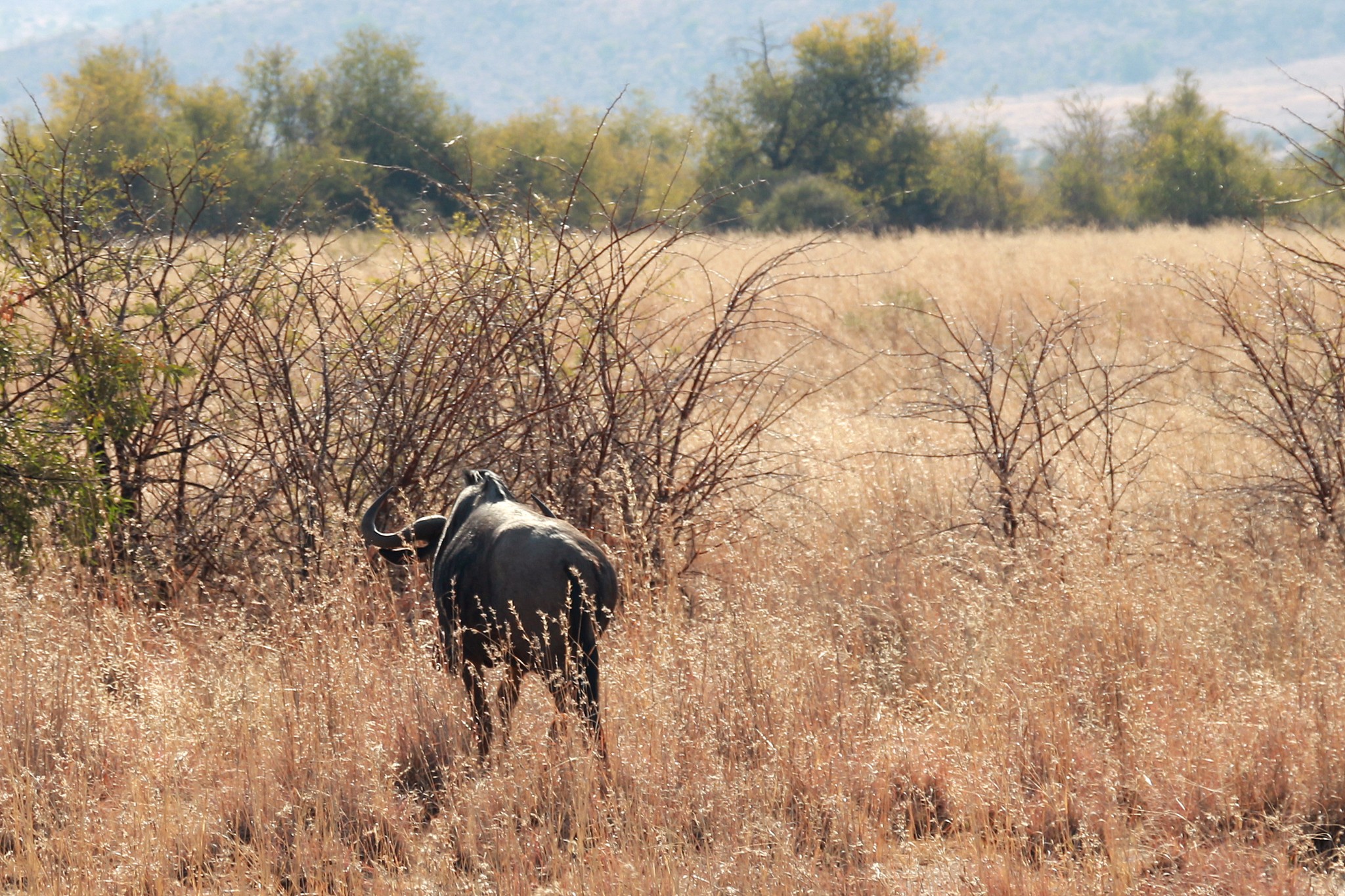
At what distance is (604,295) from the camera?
231 inches

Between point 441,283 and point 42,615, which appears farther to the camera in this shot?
point 441,283

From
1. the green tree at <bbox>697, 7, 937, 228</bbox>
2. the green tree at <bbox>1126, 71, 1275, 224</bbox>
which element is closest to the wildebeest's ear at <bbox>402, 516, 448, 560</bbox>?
the green tree at <bbox>1126, 71, 1275, 224</bbox>

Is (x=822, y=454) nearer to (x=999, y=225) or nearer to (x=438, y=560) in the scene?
(x=438, y=560)

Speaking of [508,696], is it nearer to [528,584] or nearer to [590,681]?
[590,681]

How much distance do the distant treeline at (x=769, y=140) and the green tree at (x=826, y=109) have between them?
55 millimetres

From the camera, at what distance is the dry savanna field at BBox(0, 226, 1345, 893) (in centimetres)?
336

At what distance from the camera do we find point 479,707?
401cm

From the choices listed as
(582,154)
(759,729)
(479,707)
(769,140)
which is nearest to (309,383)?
(479,707)

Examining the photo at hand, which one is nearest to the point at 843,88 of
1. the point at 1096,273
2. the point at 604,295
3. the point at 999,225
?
the point at 999,225

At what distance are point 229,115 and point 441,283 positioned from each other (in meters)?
26.0

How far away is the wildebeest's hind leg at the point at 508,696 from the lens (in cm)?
391

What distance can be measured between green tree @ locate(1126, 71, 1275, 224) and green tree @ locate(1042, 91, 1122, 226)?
158 cm

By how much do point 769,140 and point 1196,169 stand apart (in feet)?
40.3

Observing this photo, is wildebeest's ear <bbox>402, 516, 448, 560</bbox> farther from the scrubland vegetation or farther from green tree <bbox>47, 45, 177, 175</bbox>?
green tree <bbox>47, 45, 177, 175</bbox>
